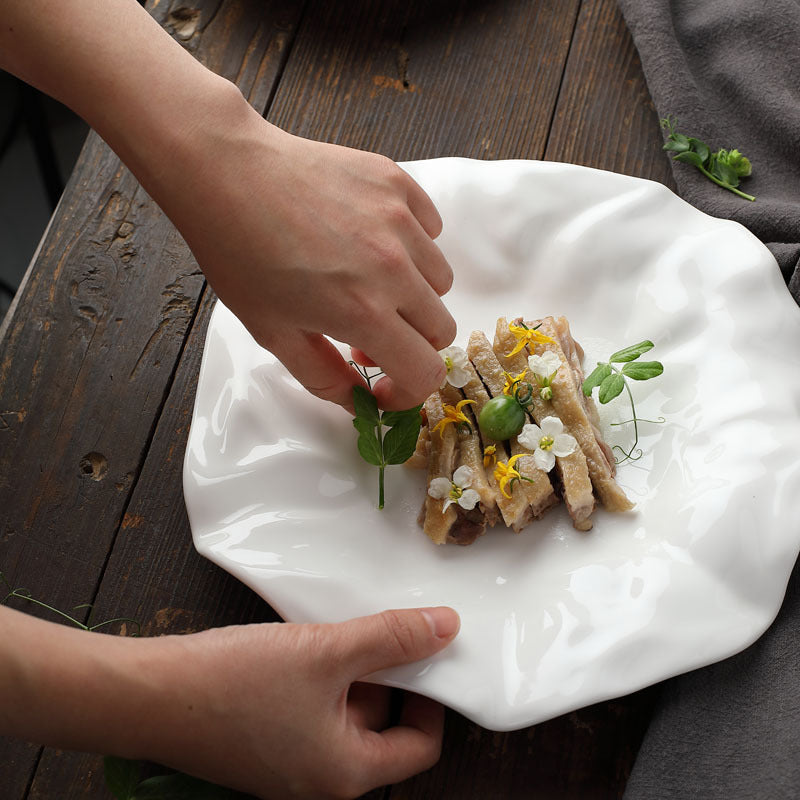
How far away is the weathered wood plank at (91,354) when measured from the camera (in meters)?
1.60

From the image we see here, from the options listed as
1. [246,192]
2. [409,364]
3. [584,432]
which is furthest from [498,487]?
[246,192]

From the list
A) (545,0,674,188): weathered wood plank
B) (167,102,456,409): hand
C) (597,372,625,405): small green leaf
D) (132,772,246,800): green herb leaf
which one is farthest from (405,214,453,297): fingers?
(132,772,246,800): green herb leaf

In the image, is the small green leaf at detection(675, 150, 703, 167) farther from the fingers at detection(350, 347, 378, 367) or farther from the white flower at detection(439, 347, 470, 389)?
the fingers at detection(350, 347, 378, 367)

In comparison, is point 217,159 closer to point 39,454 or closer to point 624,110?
point 39,454

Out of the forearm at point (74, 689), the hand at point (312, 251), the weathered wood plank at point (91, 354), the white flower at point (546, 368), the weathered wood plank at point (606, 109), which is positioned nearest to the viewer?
the forearm at point (74, 689)

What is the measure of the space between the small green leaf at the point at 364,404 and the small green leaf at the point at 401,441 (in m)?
0.05

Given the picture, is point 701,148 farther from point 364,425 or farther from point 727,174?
point 364,425

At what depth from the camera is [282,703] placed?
3.81 ft

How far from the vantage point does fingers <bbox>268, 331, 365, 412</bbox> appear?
1.25 m

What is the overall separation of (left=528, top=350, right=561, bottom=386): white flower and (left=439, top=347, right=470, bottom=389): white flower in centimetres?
12

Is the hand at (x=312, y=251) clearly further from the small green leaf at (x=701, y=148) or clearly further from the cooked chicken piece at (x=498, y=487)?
the small green leaf at (x=701, y=148)

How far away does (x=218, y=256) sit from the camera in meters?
1.20

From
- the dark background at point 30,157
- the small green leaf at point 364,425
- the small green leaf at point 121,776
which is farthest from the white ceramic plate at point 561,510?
the dark background at point 30,157

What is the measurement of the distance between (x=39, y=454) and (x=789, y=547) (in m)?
1.41
